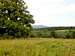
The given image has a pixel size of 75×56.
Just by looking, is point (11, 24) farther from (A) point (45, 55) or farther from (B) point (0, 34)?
(A) point (45, 55)

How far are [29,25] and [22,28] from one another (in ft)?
10.6

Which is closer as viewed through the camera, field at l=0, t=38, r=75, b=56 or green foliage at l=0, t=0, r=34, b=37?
field at l=0, t=38, r=75, b=56

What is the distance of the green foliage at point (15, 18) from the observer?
36625mm

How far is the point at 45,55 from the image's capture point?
39.8 ft

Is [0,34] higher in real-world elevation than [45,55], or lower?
lower

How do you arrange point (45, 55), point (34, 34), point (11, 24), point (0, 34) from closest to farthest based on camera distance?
point (45, 55) < point (11, 24) < point (0, 34) < point (34, 34)

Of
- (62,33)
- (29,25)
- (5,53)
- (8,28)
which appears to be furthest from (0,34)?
(5,53)

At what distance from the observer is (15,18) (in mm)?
39344

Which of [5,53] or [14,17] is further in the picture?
[14,17]

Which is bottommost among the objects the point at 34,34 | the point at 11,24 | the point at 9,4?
the point at 34,34

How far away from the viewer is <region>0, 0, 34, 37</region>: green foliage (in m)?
36.6

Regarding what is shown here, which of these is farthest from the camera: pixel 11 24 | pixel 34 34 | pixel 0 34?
pixel 34 34

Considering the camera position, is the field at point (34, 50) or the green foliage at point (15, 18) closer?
the field at point (34, 50)

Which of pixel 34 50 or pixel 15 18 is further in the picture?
pixel 15 18
